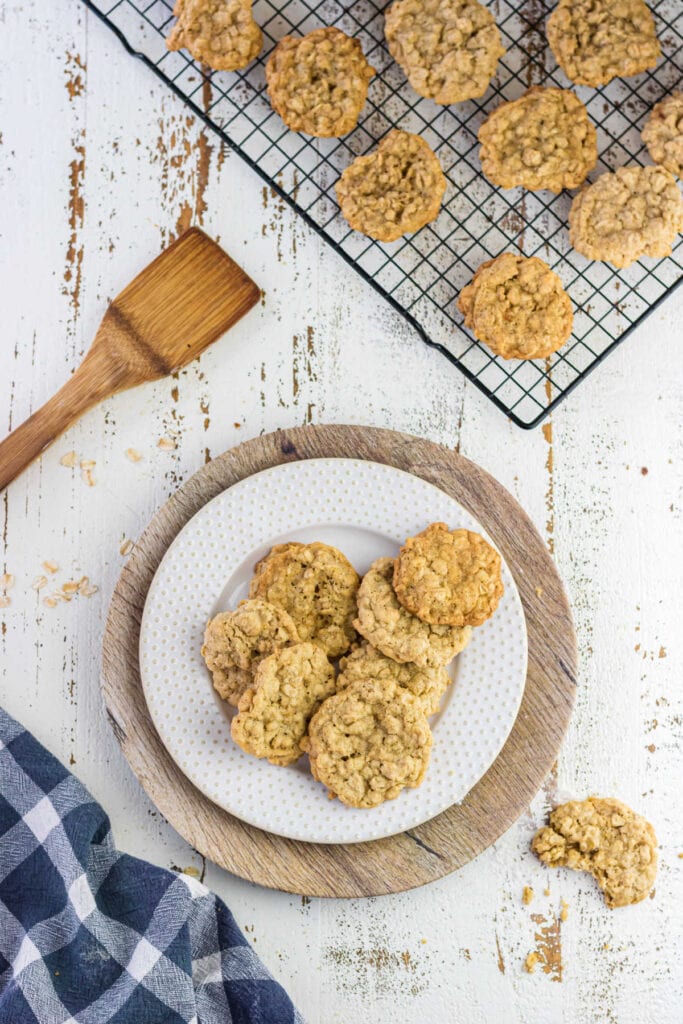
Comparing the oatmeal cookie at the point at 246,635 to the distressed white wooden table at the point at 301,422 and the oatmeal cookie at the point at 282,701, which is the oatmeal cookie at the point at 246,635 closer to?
the oatmeal cookie at the point at 282,701

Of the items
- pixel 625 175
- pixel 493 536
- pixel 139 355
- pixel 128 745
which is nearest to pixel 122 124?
pixel 139 355

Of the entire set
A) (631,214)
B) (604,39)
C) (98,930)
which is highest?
(604,39)

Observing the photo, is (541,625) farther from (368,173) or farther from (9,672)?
(9,672)

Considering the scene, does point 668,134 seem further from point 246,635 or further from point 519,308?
point 246,635

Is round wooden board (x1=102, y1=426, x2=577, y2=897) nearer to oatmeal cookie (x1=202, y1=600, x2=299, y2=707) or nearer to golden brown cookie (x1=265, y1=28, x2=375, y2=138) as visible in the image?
oatmeal cookie (x1=202, y1=600, x2=299, y2=707)

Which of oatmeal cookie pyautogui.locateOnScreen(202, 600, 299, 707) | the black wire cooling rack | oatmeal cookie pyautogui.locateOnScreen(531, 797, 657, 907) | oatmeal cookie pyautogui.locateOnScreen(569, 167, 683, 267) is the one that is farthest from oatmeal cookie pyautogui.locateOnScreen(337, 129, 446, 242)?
oatmeal cookie pyautogui.locateOnScreen(531, 797, 657, 907)

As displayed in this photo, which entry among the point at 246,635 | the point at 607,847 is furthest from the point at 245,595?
the point at 607,847
